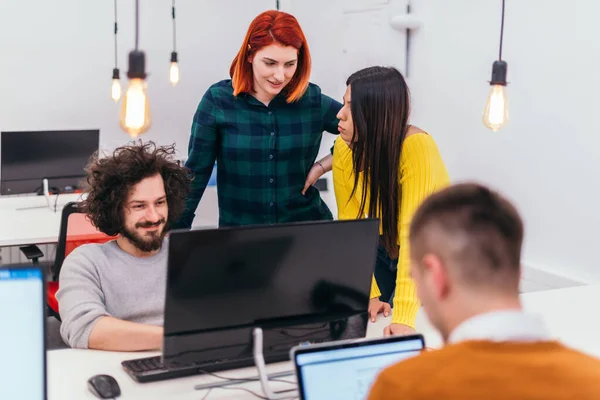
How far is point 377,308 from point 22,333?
4.21ft

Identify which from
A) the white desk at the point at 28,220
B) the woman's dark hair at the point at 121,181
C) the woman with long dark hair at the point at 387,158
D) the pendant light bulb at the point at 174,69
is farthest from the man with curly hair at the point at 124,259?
the pendant light bulb at the point at 174,69

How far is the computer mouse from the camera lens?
1953 millimetres

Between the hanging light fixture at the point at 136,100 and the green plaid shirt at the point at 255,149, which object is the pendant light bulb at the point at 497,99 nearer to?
the green plaid shirt at the point at 255,149

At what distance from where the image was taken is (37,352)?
1591 millimetres

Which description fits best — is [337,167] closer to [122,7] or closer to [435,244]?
[435,244]

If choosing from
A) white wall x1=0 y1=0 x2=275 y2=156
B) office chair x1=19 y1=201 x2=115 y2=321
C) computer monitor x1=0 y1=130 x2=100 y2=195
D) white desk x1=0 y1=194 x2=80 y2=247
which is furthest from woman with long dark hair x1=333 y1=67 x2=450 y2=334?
white wall x1=0 y1=0 x2=275 y2=156

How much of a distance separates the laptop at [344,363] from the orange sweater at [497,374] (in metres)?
0.58

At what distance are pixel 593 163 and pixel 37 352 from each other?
2.91 meters

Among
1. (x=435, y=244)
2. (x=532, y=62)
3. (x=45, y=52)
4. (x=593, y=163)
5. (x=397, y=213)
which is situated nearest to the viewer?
(x=435, y=244)

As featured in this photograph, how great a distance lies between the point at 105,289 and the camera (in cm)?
241

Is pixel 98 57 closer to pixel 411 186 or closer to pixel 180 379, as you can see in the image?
pixel 411 186

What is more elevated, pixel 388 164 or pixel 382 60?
pixel 382 60

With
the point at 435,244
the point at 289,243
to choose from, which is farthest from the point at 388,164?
the point at 435,244

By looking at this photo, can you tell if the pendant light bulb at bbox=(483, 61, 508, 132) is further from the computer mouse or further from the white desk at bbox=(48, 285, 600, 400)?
the computer mouse
